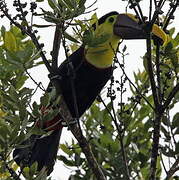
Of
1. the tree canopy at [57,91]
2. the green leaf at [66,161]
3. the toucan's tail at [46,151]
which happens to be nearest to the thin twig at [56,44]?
the tree canopy at [57,91]

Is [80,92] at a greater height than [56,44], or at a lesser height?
greater

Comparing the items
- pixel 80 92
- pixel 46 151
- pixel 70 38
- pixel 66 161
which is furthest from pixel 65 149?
pixel 70 38

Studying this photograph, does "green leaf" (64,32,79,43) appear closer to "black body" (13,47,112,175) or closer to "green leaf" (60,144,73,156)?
"black body" (13,47,112,175)

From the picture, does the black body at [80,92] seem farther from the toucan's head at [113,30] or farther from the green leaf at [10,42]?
the green leaf at [10,42]

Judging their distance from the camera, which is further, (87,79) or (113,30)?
(113,30)

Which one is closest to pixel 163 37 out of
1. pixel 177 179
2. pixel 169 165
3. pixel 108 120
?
pixel 169 165

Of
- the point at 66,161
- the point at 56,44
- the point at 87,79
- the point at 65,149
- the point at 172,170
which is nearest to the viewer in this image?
the point at 56,44

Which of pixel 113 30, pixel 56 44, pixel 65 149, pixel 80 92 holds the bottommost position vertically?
pixel 56 44

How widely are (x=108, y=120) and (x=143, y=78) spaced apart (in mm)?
431

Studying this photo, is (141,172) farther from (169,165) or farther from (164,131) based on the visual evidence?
(169,165)

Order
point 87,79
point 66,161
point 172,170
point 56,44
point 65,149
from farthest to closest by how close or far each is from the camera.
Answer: point 65,149 → point 66,161 → point 87,79 → point 172,170 → point 56,44

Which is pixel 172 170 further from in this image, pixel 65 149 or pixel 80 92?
pixel 65 149

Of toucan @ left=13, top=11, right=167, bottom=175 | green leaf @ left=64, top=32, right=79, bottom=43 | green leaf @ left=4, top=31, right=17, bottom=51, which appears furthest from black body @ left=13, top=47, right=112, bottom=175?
green leaf @ left=64, top=32, right=79, bottom=43

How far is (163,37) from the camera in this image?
3.37m
